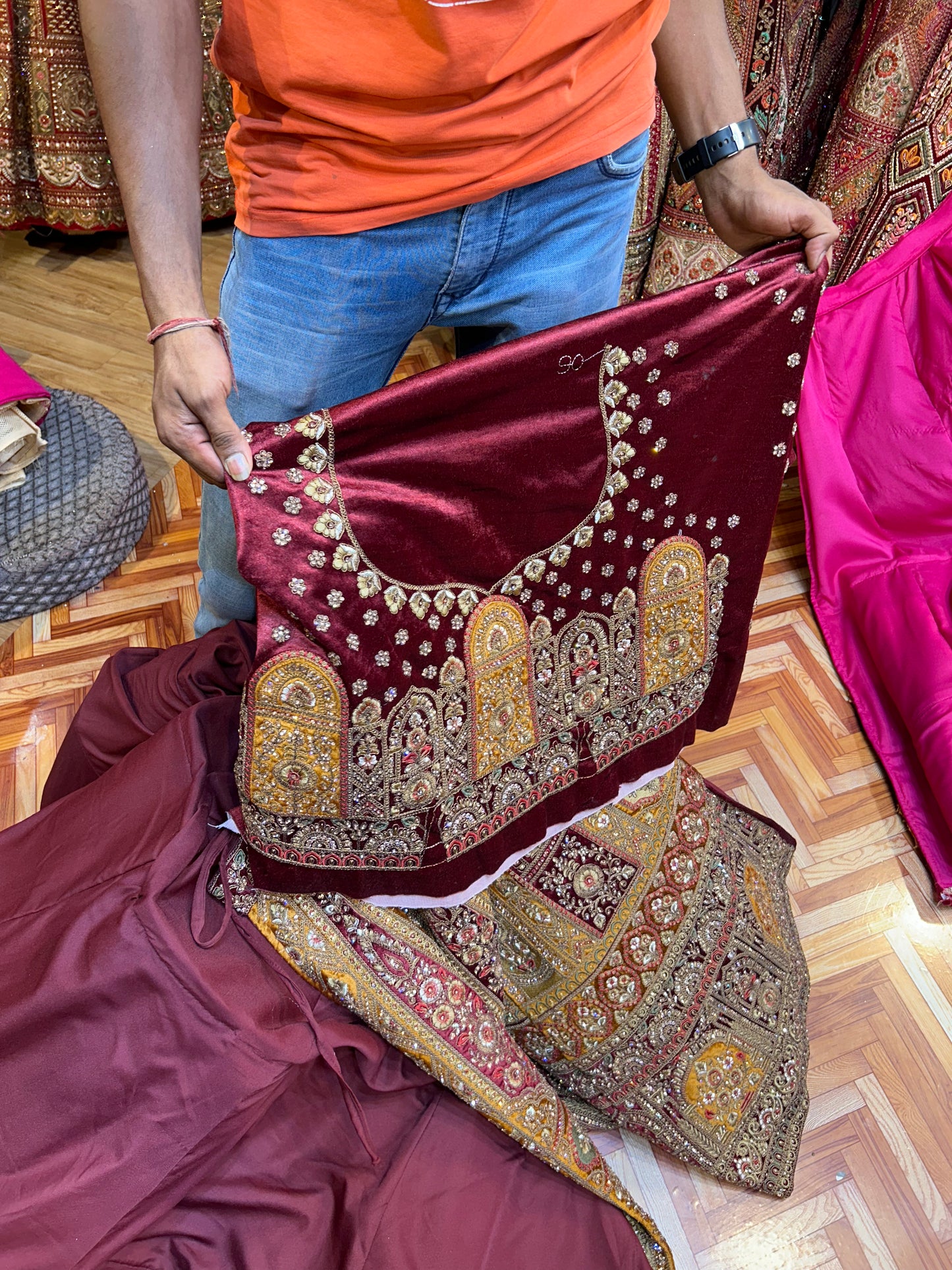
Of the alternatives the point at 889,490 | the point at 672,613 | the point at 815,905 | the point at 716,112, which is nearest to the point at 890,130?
the point at 889,490

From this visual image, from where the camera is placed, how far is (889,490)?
1.65 m

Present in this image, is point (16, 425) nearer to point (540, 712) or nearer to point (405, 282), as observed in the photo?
point (405, 282)

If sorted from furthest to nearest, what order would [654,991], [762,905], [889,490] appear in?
[889,490]
[762,905]
[654,991]

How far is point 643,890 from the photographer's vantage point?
3.44 feet

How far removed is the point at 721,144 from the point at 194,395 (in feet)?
1.93

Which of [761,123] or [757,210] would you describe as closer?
[757,210]

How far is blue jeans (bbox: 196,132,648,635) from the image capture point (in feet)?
2.57

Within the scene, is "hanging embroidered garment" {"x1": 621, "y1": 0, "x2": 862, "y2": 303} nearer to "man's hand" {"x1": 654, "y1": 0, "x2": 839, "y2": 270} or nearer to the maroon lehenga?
"man's hand" {"x1": 654, "y1": 0, "x2": 839, "y2": 270}

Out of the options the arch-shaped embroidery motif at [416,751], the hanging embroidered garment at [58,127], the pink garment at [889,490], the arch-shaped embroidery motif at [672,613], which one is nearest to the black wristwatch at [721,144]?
the arch-shaped embroidery motif at [672,613]

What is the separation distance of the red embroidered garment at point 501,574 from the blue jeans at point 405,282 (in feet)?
0.47

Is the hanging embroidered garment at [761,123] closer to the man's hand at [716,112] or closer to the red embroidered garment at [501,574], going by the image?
Result: the man's hand at [716,112]

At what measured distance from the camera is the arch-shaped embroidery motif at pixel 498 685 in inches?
30.1

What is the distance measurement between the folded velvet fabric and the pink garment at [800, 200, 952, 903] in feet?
→ 4.20

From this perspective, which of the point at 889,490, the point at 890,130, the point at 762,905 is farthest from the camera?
the point at 889,490
